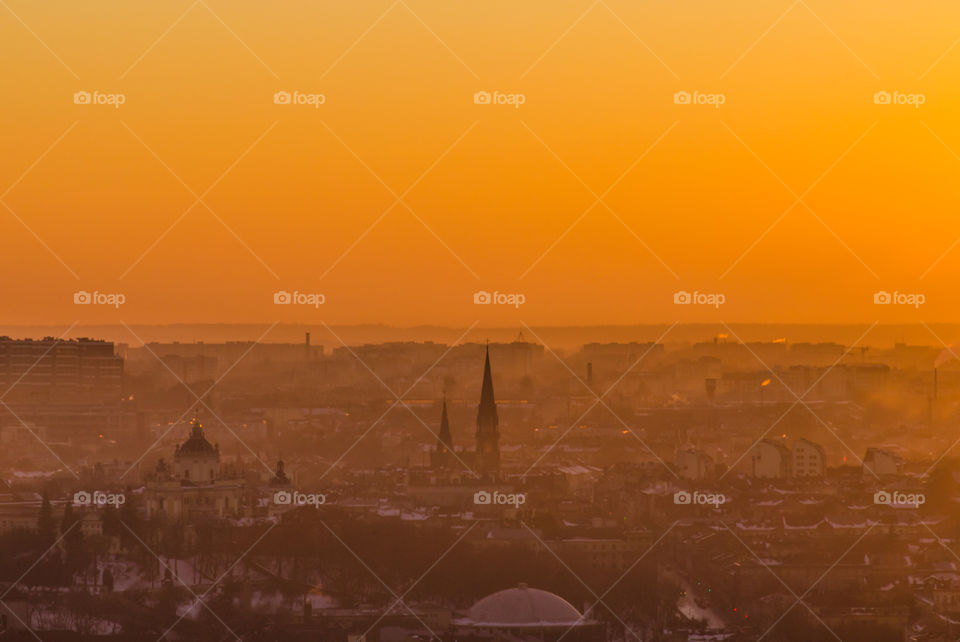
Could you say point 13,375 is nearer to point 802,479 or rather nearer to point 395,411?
point 395,411

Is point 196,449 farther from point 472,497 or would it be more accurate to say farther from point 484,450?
point 484,450

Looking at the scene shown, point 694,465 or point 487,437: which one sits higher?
point 487,437

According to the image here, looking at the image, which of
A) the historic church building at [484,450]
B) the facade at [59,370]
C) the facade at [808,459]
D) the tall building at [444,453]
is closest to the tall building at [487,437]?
the historic church building at [484,450]

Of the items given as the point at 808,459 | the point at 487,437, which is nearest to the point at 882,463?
the point at 808,459

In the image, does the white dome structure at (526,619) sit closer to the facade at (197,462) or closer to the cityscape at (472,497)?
the cityscape at (472,497)

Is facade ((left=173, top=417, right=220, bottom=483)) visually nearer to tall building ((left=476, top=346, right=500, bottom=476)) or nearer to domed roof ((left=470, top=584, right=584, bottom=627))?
tall building ((left=476, top=346, right=500, bottom=476))

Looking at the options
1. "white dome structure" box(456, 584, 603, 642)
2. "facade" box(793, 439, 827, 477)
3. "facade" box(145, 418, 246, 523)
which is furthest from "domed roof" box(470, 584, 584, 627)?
"facade" box(793, 439, 827, 477)

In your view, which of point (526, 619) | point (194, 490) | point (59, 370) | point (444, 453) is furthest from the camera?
point (59, 370)
